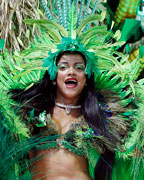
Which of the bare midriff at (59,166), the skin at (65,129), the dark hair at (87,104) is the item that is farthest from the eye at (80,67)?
the bare midriff at (59,166)

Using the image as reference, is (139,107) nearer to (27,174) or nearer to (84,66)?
(84,66)

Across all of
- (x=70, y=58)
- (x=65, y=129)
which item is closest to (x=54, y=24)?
(x=70, y=58)

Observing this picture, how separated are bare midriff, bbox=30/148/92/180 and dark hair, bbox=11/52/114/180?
0.16m

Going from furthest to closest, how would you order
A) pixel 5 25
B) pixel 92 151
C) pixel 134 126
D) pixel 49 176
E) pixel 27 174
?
pixel 5 25 → pixel 134 126 → pixel 92 151 → pixel 49 176 → pixel 27 174

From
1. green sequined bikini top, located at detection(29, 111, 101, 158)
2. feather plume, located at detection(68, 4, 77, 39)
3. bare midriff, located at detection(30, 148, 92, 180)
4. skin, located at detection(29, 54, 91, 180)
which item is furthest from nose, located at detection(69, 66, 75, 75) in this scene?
bare midriff, located at detection(30, 148, 92, 180)

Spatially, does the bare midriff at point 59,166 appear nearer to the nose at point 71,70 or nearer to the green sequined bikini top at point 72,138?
the green sequined bikini top at point 72,138

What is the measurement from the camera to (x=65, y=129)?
1.70 m

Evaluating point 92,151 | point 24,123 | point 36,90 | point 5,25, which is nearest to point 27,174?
point 24,123

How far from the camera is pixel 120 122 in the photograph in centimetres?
178

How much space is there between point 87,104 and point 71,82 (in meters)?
0.18

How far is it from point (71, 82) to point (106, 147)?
1.34ft

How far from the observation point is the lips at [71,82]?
65.6 inches

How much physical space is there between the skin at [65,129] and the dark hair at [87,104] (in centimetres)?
5

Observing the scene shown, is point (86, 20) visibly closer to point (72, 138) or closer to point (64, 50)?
point (64, 50)
